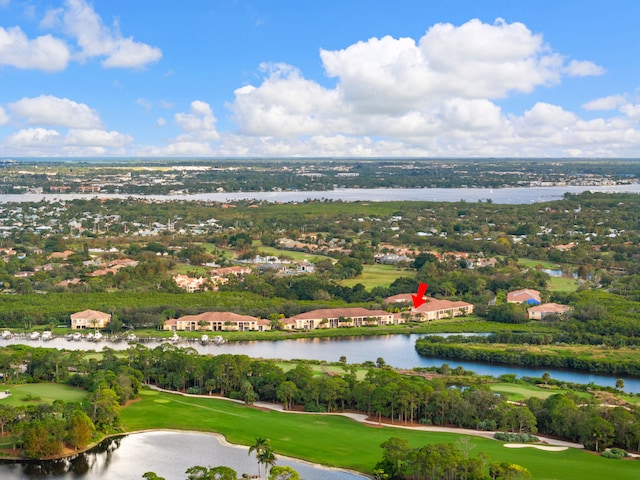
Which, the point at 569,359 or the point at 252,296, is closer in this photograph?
the point at 569,359

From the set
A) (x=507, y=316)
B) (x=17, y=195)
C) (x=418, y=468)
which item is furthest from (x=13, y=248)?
(x=17, y=195)

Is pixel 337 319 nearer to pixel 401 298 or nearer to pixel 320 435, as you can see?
pixel 401 298

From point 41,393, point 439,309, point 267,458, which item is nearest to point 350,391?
point 267,458

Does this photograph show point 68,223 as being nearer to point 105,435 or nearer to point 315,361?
point 315,361

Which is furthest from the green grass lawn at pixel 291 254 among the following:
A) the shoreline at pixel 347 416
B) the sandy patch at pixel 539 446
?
the sandy patch at pixel 539 446

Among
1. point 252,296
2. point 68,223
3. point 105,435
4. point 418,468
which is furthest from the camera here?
point 68,223

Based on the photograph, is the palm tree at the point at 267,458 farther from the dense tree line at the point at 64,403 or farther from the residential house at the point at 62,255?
the residential house at the point at 62,255
